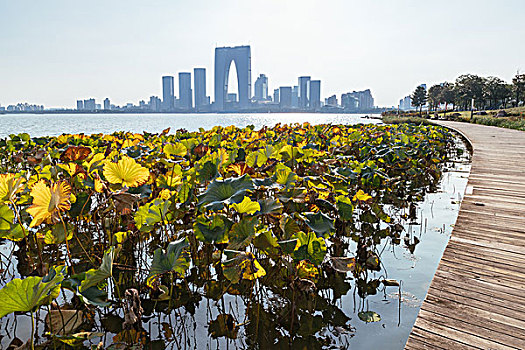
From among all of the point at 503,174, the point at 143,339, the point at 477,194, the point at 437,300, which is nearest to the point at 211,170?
the point at 143,339

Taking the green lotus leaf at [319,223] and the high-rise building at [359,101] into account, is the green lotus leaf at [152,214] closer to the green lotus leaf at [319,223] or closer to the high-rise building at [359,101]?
the green lotus leaf at [319,223]

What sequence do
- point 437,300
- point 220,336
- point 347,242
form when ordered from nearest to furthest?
point 437,300, point 220,336, point 347,242

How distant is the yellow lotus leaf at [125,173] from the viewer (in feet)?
6.93

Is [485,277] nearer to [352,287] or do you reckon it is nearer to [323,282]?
[352,287]

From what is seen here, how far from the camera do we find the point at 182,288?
2.79 m

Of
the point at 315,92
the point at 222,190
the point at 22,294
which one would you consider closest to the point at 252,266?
the point at 222,190

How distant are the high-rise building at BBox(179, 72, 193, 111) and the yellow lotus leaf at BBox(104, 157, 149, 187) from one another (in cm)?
14308

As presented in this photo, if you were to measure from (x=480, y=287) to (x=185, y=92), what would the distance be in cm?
15730

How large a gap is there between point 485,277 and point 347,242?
1.42 meters

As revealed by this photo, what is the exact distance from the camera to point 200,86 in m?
169

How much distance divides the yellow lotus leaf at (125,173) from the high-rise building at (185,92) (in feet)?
469

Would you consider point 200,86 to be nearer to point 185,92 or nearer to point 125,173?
point 185,92

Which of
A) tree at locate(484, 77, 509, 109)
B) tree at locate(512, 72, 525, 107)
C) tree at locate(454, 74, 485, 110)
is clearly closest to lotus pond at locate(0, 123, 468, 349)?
tree at locate(454, 74, 485, 110)

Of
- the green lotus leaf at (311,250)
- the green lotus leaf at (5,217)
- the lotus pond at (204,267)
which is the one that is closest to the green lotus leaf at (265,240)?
the lotus pond at (204,267)
